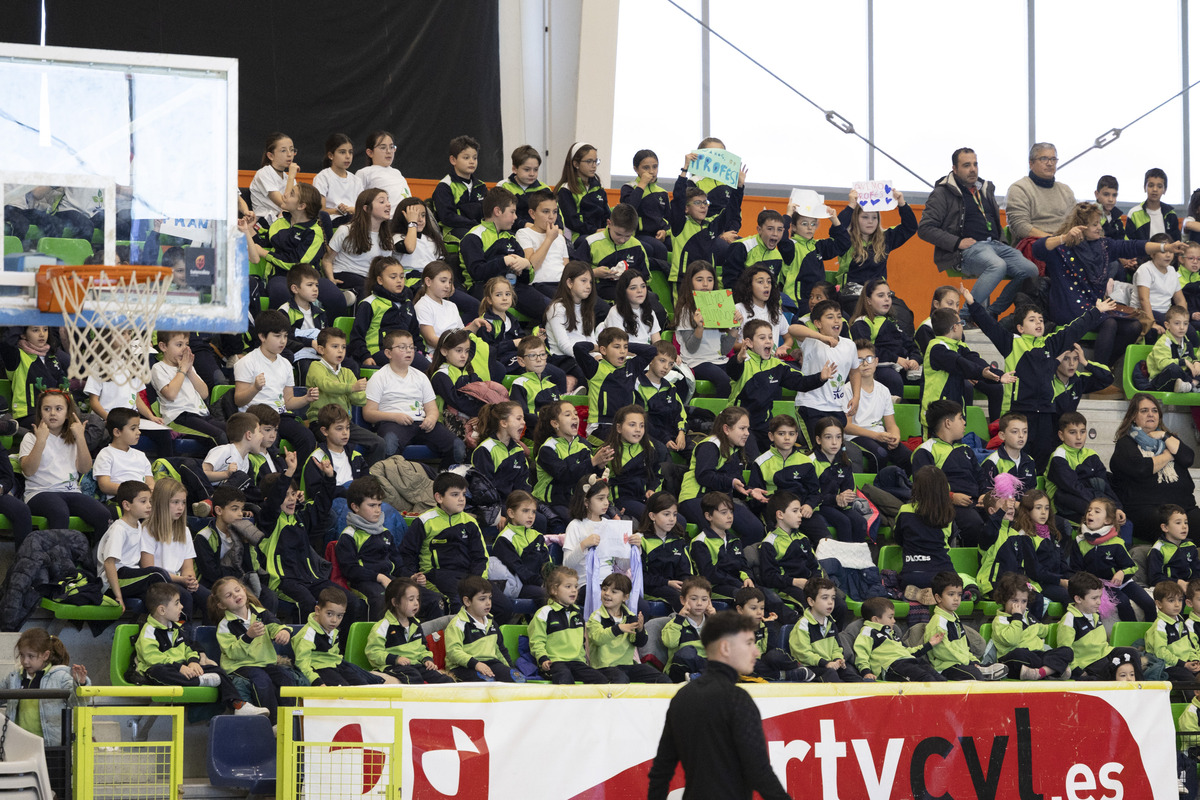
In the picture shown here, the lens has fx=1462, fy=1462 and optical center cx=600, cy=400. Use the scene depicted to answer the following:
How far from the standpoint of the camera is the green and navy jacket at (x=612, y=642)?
30.1 feet

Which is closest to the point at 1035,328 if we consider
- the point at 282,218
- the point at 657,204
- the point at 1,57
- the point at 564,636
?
the point at 657,204

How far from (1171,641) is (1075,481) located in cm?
170

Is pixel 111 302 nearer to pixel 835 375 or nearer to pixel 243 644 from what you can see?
pixel 243 644

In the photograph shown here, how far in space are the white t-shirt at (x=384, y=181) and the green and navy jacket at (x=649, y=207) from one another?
2070 mm

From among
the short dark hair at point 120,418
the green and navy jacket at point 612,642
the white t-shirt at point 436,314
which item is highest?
the white t-shirt at point 436,314

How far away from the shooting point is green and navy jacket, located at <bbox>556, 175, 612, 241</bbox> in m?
13.5

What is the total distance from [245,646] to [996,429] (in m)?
6.68

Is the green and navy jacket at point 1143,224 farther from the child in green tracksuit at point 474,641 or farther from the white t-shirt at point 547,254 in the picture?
the child in green tracksuit at point 474,641

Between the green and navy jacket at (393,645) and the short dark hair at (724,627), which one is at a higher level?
the short dark hair at (724,627)

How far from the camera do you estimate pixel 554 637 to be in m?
9.12

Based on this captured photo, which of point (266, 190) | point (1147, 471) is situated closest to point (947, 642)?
point (1147, 471)

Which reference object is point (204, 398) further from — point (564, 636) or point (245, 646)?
point (564, 636)

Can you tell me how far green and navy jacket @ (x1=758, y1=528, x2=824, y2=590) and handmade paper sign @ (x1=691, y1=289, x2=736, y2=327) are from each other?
7.86ft

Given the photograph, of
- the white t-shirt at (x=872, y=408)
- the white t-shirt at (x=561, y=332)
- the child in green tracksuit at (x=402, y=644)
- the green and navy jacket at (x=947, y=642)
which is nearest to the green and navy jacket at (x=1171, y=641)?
the green and navy jacket at (x=947, y=642)
